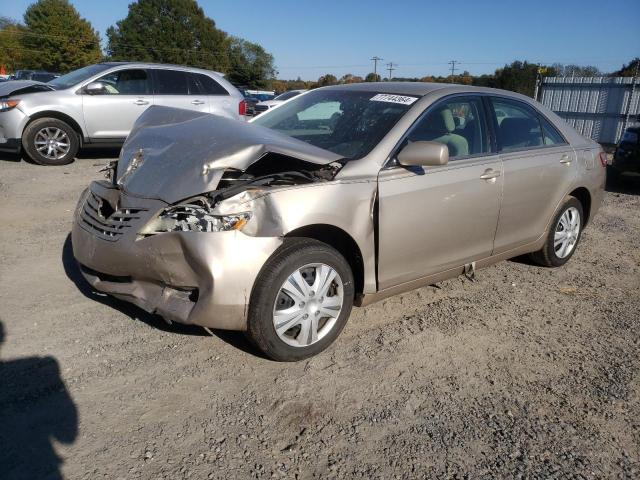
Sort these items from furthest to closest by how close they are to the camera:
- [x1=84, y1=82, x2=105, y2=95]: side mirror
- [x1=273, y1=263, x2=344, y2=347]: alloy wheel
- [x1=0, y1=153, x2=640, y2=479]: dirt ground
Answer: [x1=84, y1=82, x2=105, y2=95]: side mirror
[x1=273, y1=263, x2=344, y2=347]: alloy wheel
[x1=0, y1=153, x2=640, y2=479]: dirt ground

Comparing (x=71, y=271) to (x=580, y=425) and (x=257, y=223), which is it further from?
(x=580, y=425)

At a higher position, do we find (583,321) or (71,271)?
(71,271)

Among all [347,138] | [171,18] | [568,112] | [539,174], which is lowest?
[568,112]

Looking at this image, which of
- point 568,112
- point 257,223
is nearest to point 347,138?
point 257,223

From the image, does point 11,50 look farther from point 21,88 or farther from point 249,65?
point 21,88

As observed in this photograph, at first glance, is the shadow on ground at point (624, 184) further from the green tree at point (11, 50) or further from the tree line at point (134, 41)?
the green tree at point (11, 50)

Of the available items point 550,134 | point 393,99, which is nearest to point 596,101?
point 550,134

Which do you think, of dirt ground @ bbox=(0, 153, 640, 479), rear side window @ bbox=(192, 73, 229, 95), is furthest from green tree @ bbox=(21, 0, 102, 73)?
dirt ground @ bbox=(0, 153, 640, 479)

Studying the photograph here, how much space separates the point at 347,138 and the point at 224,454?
2.23 metres

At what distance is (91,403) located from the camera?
273 centimetres

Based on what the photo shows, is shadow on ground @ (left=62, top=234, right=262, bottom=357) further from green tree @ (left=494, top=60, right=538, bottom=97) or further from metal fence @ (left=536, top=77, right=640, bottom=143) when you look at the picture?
green tree @ (left=494, top=60, right=538, bottom=97)

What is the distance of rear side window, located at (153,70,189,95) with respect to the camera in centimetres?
973

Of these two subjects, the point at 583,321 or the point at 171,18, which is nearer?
the point at 583,321

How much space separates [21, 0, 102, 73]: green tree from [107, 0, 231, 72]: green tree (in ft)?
18.9
